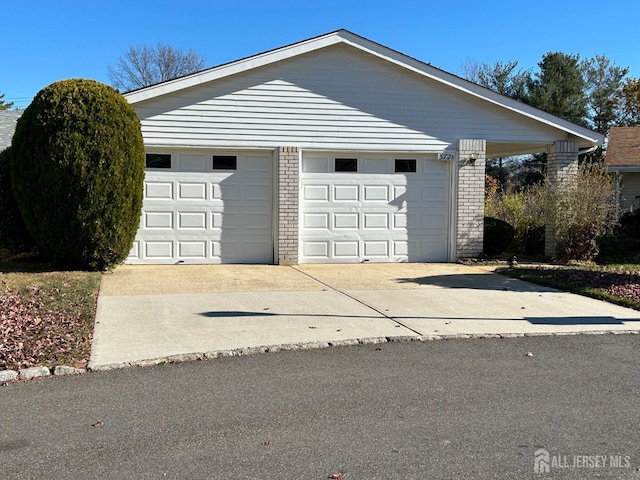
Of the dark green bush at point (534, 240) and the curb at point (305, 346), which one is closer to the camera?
the curb at point (305, 346)

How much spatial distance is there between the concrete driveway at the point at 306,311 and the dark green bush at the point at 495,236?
3.15m

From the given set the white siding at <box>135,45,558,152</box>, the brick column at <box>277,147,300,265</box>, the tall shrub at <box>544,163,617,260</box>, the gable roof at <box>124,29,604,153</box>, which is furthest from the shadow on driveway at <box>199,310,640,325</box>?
the gable roof at <box>124,29,604,153</box>

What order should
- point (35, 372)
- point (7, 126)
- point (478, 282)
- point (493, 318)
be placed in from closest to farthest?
point (35, 372) < point (493, 318) < point (478, 282) < point (7, 126)

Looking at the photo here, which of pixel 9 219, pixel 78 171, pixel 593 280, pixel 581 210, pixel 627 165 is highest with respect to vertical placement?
pixel 627 165

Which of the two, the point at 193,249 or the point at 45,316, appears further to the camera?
the point at 193,249

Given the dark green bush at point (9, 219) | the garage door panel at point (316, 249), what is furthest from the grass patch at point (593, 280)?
the dark green bush at point (9, 219)

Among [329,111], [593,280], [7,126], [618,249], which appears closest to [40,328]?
[329,111]

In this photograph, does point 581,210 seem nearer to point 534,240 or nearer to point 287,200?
point 534,240

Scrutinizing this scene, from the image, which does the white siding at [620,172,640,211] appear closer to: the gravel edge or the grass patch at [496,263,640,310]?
the grass patch at [496,263,640,310]

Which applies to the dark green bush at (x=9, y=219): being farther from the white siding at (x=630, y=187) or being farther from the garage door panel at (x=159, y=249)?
the white siding at (x=630, y=187)

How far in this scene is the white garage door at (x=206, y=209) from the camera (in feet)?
41.1

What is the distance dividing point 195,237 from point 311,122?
3.62 metres

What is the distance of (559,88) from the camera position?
3706 cm

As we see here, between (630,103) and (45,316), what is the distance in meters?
41.7
